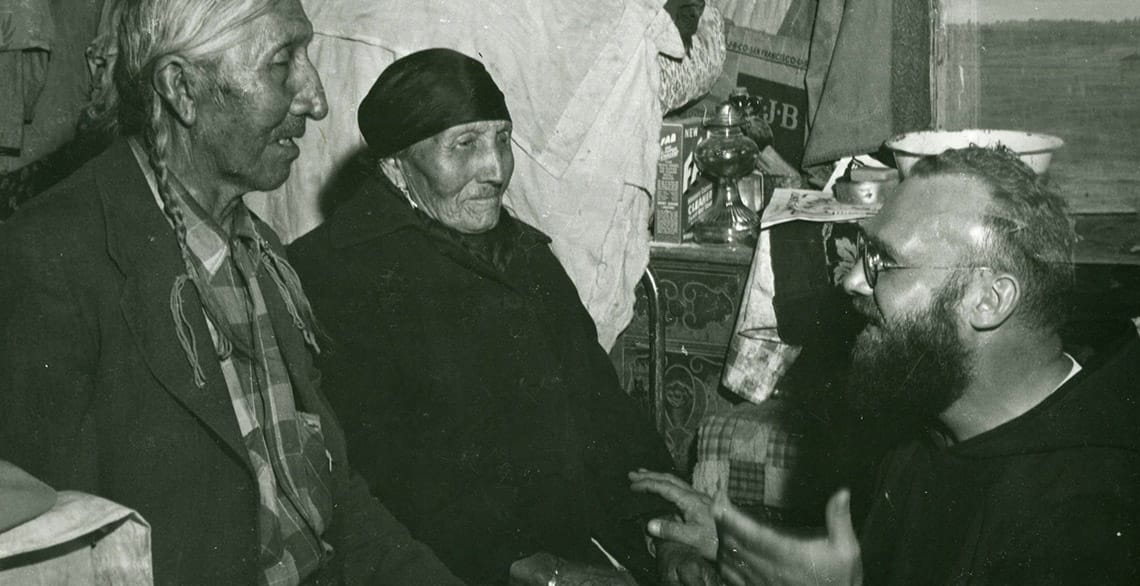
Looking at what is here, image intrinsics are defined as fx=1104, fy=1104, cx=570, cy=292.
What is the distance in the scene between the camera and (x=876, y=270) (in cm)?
223

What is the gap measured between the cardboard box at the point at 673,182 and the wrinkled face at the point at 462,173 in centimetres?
108

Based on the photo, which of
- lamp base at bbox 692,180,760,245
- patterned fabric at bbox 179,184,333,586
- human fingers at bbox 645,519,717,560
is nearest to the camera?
patterned fabric at bbox 179,184,333,586

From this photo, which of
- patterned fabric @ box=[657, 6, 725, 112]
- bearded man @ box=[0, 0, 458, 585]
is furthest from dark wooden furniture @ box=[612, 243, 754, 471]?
bearded man @ box=[0, 0, 458, 585]

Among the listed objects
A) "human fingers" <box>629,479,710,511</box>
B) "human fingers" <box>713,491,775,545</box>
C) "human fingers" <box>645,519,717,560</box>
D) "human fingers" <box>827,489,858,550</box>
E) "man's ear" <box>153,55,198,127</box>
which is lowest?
"human fingers" <box>645,519,717,560</box>

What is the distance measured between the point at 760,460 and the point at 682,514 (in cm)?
65

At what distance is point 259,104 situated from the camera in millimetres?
2236

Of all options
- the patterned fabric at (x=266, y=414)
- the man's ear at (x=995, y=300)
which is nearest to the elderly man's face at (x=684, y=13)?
the patterned fabric at (x=266, y=414)

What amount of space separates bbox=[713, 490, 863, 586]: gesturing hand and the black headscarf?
131 centimetres

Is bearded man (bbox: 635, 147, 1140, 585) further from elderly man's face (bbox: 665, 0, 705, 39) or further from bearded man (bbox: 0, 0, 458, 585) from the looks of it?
elderly man's face (bbox: 665, 0, 705, 39)

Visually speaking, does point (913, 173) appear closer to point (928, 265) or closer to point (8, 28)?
point (928, 265)

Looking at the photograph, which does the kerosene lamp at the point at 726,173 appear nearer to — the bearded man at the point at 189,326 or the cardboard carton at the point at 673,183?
the cardboard carton at the point at 673,183

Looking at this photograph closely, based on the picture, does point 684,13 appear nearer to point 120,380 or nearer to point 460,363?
point 460,363

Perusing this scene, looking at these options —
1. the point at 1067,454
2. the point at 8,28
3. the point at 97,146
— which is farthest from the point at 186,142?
the point at 1067,454

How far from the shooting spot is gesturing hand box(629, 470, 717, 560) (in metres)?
2.85
